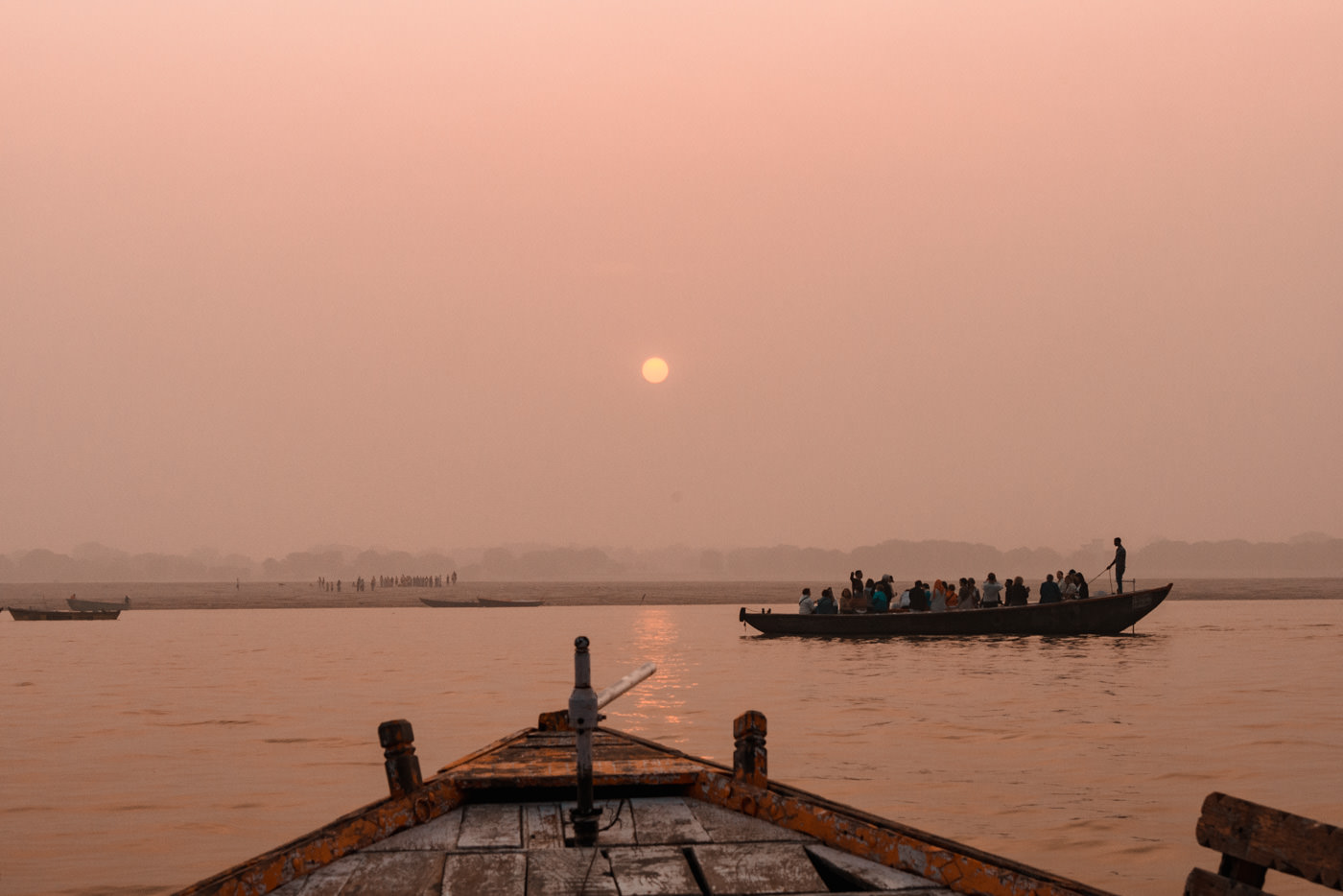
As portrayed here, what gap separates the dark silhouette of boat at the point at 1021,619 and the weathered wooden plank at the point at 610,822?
28.1 m

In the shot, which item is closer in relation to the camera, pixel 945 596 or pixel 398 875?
pixel 398 875

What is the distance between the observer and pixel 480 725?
1778 centimetres

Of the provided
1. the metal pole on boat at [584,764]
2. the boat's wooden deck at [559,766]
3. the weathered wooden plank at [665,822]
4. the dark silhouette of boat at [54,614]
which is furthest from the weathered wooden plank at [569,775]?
the dark silhouette of boat at [54,614]

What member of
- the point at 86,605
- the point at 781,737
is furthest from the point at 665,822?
the point at 86,605

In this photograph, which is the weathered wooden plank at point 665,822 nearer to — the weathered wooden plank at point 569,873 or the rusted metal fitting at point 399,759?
the weathered wooden plank at point 569,873

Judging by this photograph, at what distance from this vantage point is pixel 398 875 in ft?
16.2

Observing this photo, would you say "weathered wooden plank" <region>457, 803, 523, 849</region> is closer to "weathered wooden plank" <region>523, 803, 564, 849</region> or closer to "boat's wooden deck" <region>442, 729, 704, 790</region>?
"weathered wooden plank" <region>523, 803, 564, 849</region>

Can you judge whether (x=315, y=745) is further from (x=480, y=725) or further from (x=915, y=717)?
(x=915, y=717)

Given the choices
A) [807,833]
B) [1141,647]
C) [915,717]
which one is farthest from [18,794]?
[1141,647]

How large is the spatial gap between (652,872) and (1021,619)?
29.9m

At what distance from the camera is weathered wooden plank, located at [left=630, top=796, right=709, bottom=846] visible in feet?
18.1

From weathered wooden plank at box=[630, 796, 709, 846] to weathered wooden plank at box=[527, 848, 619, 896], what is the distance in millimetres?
404

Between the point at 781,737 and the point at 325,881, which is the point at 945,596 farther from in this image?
the point at 325,881

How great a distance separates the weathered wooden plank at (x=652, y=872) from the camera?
15.2ft
